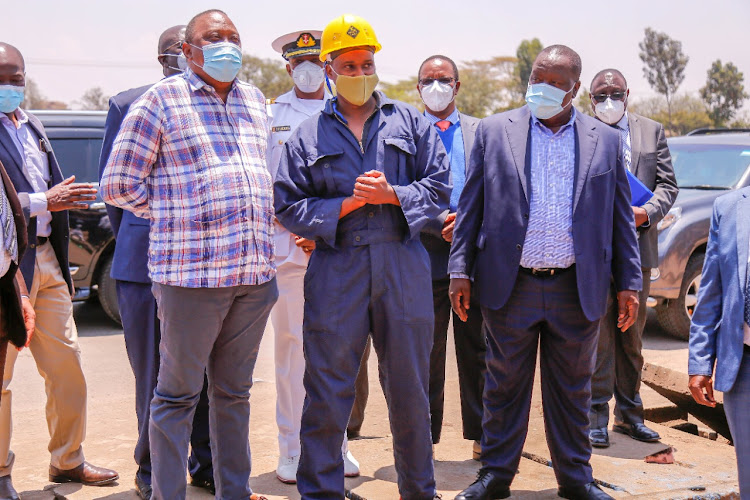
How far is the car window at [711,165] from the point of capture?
9.52 m

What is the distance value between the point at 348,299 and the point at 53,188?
1686 millimetres

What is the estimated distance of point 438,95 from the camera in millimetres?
5141

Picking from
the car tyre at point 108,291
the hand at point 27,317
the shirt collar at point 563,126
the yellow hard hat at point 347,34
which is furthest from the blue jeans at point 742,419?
the car tyre at point 108,291

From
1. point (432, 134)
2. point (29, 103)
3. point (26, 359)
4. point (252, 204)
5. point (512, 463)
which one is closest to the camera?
point (252, 204)

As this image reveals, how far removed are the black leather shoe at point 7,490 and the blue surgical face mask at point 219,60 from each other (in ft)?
7.48

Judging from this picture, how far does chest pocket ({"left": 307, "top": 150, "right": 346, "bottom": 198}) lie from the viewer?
13.2ft

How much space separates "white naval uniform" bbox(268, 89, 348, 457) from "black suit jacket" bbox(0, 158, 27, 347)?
4.31 feet

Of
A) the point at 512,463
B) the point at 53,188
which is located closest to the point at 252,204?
the point at 53,188

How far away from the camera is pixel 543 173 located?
4363 millimetres

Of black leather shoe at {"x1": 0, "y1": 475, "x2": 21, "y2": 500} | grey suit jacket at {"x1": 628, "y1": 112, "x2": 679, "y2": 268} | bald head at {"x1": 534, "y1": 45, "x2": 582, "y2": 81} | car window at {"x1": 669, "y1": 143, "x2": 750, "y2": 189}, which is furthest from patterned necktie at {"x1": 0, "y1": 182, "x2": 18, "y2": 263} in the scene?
car window at {"x1": 669, "y1": 143, "x2": 750, "y2": 189}

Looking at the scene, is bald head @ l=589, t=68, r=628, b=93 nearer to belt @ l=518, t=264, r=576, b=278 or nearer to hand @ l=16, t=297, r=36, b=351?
belt @ l=518, t=264, r=576, b=278

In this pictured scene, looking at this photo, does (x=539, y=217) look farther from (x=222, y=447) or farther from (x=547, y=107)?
(x=222, y=447)

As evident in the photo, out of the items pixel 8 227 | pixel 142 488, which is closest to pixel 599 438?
pixel 142 488

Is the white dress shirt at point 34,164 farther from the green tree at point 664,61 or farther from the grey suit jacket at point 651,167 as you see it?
the green tree at point 664,61
